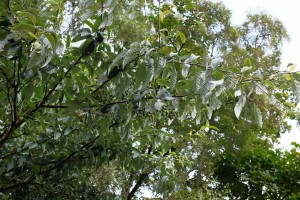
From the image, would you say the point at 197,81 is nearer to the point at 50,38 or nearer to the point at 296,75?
the point at 296,75

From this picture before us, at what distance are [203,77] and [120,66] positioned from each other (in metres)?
0.29

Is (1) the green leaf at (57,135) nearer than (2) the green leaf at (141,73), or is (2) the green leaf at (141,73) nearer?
(2) the green leaf at (141,73)

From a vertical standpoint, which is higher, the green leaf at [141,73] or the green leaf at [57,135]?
the green leaf at [141,73]

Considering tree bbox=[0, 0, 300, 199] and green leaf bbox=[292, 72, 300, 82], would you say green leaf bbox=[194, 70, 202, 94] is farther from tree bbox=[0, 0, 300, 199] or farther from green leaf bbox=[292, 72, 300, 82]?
green leaf bbox=[292, 72, 300, 82]

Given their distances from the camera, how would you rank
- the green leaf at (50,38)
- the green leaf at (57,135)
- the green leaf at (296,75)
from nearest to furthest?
the green leaf at (50,38), the green leaf at (296,75), the green leaf at (57,135)

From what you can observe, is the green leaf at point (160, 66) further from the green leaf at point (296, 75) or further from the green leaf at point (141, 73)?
the green leaf at point (296, 75)

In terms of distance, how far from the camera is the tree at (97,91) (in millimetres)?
1274

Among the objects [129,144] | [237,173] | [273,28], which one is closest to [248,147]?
[237,173]

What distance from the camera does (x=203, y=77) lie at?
126 centimetres

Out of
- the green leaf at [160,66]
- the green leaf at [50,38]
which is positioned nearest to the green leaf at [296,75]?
the green leaf at [160,66]

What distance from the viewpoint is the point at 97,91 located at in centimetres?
167

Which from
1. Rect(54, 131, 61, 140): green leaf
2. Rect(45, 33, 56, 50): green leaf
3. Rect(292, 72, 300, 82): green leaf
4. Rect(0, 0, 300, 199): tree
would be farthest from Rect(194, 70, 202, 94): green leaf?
Rect(54, 131, 61, 140): green leaf

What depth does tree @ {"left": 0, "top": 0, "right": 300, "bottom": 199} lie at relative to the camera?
4.18ft

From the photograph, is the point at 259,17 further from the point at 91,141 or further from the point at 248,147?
the point at 91,141
